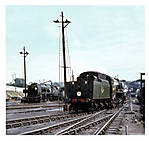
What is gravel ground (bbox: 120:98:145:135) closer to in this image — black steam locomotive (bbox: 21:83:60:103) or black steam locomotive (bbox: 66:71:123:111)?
black steam locomotive (bbox: 66:71:123:111)

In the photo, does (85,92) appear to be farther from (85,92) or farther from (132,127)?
(132,127)

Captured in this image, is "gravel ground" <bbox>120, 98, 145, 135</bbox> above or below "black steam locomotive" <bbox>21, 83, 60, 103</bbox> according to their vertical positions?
below

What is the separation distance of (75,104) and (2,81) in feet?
37.3

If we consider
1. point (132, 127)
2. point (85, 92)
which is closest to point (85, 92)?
point (85, 92)

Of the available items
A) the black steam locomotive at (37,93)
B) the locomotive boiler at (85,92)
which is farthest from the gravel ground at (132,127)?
the black steam locomotive at (37,93)

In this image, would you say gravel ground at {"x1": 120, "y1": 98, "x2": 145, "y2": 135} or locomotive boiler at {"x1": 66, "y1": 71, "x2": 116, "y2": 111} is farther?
locomotive boiler at {"x1": 66, "y1": 71, "x2": 116, "y2": 111}

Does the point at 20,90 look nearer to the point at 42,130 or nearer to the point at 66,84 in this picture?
the point at 66,84

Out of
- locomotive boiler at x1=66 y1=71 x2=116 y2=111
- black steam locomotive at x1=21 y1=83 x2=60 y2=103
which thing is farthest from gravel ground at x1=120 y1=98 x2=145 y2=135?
black steam locomotive at x1=21 y1=83 x2=60 y2=103

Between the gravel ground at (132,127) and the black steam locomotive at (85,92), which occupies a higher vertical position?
the black steam locomotive at (85,92)

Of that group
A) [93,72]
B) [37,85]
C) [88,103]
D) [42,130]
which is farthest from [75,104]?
[37,85]

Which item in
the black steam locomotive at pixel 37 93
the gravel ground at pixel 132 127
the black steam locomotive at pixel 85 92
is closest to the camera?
the gravel ground at pixel 132 127

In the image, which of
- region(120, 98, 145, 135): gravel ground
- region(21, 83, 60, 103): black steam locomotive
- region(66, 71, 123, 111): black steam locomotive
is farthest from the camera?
region(21, 83, 60, 103): black steam locomotive

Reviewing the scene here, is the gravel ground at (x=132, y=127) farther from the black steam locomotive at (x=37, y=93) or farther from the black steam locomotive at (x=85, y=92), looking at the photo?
the black steam locomotive at (x=37, y=93)

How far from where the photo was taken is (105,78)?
2489 cm
